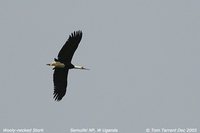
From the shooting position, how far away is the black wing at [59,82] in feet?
141

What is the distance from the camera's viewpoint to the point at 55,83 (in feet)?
141

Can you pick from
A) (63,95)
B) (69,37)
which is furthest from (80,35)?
(63,95)

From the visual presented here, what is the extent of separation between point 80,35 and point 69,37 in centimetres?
57

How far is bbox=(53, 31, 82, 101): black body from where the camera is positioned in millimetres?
41781

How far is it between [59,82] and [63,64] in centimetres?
120

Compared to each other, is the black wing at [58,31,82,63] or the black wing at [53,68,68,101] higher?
the black wing at [58,31,82,63]

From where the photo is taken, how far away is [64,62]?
42188 millimetres

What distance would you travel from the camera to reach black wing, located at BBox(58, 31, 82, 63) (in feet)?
137

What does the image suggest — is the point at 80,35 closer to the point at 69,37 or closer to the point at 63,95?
the point at 69,37

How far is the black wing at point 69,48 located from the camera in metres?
41.7

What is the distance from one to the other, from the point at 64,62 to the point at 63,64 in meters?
0.19

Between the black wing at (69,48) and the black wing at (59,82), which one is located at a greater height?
the black wing at (69,48)

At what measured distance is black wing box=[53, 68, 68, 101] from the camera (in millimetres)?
43000

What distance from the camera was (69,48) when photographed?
4178 cm
